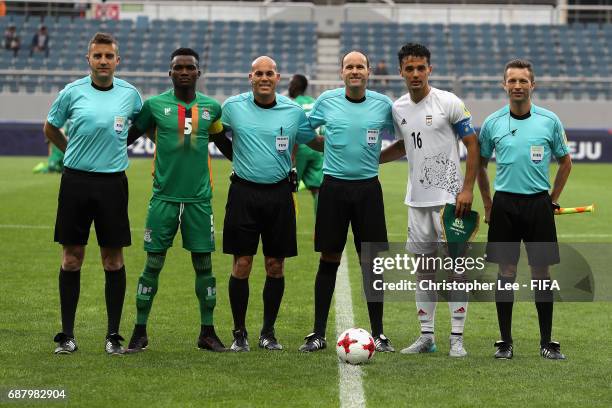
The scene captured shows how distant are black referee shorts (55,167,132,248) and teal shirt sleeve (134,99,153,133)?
0.34 m

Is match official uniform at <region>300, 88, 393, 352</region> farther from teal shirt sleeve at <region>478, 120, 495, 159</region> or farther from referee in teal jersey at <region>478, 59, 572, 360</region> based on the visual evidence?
referee in teal jersey at <region>478, 59, 572, 360</region>

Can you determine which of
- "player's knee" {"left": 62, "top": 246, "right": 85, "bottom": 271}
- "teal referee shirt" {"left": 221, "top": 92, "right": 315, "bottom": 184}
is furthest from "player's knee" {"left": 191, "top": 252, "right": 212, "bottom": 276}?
"player's knee" {"left": 62, "top": 246, "right": 85, "bottom": 271}

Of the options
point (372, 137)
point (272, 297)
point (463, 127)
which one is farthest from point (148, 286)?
point (463, 127)

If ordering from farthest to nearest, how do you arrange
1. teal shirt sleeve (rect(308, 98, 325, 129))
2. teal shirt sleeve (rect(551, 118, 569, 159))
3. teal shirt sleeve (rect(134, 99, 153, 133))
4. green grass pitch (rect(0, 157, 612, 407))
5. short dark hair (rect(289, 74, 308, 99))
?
short dark hair (rect(289, 74, 308, 99))
teal shirt sleeve (rect(308, 98, 325, 129))
teal shirt sleeve (rect(134, 99, 153, 133))
teal shirt sleeve (rect(551, 118, 569, 159))
green grass pitch (rect(0, 157, 612, 407))

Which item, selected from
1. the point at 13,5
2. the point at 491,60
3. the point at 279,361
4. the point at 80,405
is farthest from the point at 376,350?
the point at 13,5

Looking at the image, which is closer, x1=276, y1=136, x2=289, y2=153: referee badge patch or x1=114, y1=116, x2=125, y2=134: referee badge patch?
x1=114, y1=116, x2=125, y2=134: referee badge patch

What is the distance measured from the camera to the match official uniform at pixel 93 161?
6.78m

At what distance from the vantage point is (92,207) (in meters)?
6.89

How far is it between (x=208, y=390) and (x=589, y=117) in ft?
89.1

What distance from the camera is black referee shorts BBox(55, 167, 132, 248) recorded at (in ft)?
22.4

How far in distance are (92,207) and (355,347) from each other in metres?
1.92

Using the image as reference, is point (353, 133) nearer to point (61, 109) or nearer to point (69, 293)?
point (61, 109)

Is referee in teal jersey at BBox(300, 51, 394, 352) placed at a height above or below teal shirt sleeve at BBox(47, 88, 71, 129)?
below

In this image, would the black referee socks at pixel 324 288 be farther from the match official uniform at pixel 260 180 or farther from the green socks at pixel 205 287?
the green socks at pixel 205 287
